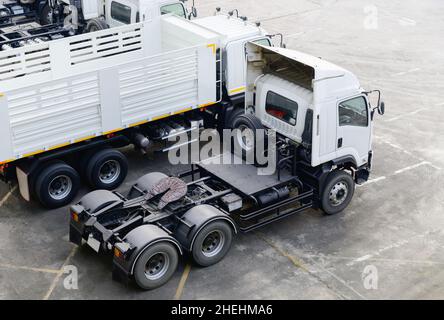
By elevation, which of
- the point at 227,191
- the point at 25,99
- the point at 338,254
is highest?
the point at 25,99

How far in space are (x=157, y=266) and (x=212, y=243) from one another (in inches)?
43.5

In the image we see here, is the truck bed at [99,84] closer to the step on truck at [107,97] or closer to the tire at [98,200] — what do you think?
the step on truck at [107,97]

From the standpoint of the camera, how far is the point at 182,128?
15.7 meters

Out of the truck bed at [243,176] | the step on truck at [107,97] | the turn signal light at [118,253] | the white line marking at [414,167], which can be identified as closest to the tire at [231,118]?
the step on truck at [107,97]

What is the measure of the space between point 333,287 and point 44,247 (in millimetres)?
5087

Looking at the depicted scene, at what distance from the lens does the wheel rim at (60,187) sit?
1409cm

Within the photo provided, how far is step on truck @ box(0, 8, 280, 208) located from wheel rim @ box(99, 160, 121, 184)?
0.02 meters

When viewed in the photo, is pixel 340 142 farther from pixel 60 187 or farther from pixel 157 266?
pixel 60 187

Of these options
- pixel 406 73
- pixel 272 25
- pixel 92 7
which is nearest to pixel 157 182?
pixel 92 7

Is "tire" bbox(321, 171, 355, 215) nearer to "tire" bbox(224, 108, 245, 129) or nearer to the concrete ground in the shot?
the concrete ground

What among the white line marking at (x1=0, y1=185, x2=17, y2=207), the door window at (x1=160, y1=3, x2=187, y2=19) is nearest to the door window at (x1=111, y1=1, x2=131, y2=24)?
the door window at (x1=160, y1=3, x2=187, y2=19)

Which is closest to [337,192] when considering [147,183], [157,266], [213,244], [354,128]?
[354,128]

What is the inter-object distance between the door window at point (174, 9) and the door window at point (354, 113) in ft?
25.5
